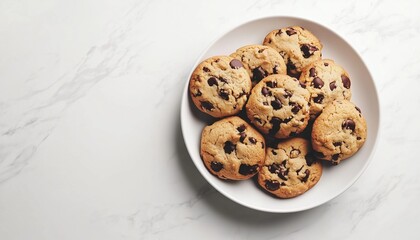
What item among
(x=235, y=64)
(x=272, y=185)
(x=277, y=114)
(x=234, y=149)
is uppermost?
(x=235, y=64)

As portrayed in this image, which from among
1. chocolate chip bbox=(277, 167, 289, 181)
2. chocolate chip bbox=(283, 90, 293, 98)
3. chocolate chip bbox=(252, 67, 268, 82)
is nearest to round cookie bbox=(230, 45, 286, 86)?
chocolate chip bbox=(252, 67, 268, 82)

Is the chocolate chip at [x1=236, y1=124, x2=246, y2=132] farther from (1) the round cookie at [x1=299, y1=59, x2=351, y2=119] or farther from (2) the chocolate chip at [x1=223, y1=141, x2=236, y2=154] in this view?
(1) the round cookie at [x1=299, y1=59, x2=351, y2=119]

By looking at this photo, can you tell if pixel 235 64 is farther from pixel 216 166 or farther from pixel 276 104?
pixel 216 166

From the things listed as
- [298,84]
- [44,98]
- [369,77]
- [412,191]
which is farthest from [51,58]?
[412,191]

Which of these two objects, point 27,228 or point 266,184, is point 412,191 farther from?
point 27,228

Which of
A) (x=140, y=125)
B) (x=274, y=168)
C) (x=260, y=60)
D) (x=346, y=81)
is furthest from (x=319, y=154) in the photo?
(x=140, y=125)

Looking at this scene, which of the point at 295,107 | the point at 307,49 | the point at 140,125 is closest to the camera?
the point at 295,107
